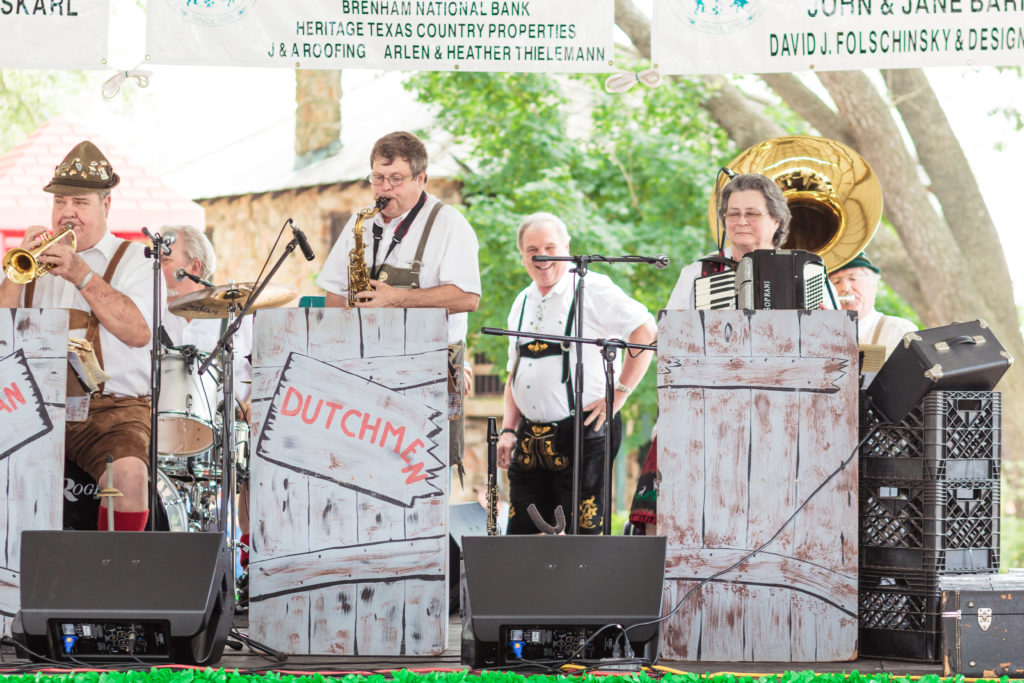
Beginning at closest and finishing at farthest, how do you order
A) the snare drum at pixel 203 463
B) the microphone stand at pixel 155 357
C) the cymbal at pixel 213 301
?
the microphone stand at pixel 155 357, the cymbal at pixel 213 301, the snare drum at pixel 203 463

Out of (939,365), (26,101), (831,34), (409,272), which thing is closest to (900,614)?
(939,365)

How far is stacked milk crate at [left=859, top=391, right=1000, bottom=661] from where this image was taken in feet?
13.3

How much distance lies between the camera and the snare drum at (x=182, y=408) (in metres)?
5.73

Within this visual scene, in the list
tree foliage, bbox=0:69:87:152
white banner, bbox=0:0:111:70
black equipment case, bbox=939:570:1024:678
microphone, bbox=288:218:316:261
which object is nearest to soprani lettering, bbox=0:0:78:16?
white banner, bbox=0:0:111:70

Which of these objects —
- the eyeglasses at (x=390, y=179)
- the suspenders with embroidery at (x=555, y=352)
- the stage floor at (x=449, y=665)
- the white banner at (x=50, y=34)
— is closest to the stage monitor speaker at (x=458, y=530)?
the suspenders with embroidery at (x=555, y=352)

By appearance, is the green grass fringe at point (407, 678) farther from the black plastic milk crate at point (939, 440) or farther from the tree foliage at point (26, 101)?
the tree foliage at point (26, 101)

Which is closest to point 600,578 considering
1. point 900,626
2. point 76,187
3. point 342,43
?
point 900,626

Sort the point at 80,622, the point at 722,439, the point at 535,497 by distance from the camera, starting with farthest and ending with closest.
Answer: the point at 535,497, the point at 722,439, the point at 80,622

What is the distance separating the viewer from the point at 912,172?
36.8 feet

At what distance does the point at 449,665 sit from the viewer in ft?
Result: 12.8

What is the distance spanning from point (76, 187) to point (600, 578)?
112 inches

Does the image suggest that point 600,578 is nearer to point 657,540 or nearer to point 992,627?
point 657,540

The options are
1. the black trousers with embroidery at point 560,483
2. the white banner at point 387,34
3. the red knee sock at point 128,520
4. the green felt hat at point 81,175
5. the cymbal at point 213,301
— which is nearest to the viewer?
the red knee sock at point 128,520

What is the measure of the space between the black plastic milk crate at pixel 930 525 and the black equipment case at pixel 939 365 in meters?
0.27
